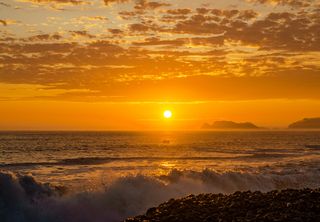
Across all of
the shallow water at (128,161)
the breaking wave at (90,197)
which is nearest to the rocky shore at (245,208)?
the breaking wave at (90,197)

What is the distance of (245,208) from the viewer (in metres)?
15.2

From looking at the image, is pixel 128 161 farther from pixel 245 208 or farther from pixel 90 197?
pixel 245 208

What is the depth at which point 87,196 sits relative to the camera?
24.1 metres

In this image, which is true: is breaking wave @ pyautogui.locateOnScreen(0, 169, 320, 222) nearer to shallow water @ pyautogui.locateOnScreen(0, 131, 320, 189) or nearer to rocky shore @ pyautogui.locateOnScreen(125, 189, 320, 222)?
shallow water @ pyautogui.locateOnScreen(0, 131, 320, 189)

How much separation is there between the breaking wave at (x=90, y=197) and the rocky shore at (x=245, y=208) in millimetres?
7084

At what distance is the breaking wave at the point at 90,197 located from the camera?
866 inches

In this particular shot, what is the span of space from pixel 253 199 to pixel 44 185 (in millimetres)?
13825

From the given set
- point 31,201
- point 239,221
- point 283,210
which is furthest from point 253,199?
point 31,201

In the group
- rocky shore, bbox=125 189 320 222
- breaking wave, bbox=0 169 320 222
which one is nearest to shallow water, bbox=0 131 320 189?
breaking wave, bbox=0 169 320 222

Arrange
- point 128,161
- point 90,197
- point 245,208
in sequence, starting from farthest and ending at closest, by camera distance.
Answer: point 128,161, point 90,197, point 245,208

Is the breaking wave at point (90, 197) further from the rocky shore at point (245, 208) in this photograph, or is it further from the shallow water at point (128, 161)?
the rocky shore at point (245, 208)

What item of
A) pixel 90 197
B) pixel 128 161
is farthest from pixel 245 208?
pixel 128 161

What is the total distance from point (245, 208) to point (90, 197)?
1148cm

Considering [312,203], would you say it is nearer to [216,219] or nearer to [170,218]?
[216,219]
